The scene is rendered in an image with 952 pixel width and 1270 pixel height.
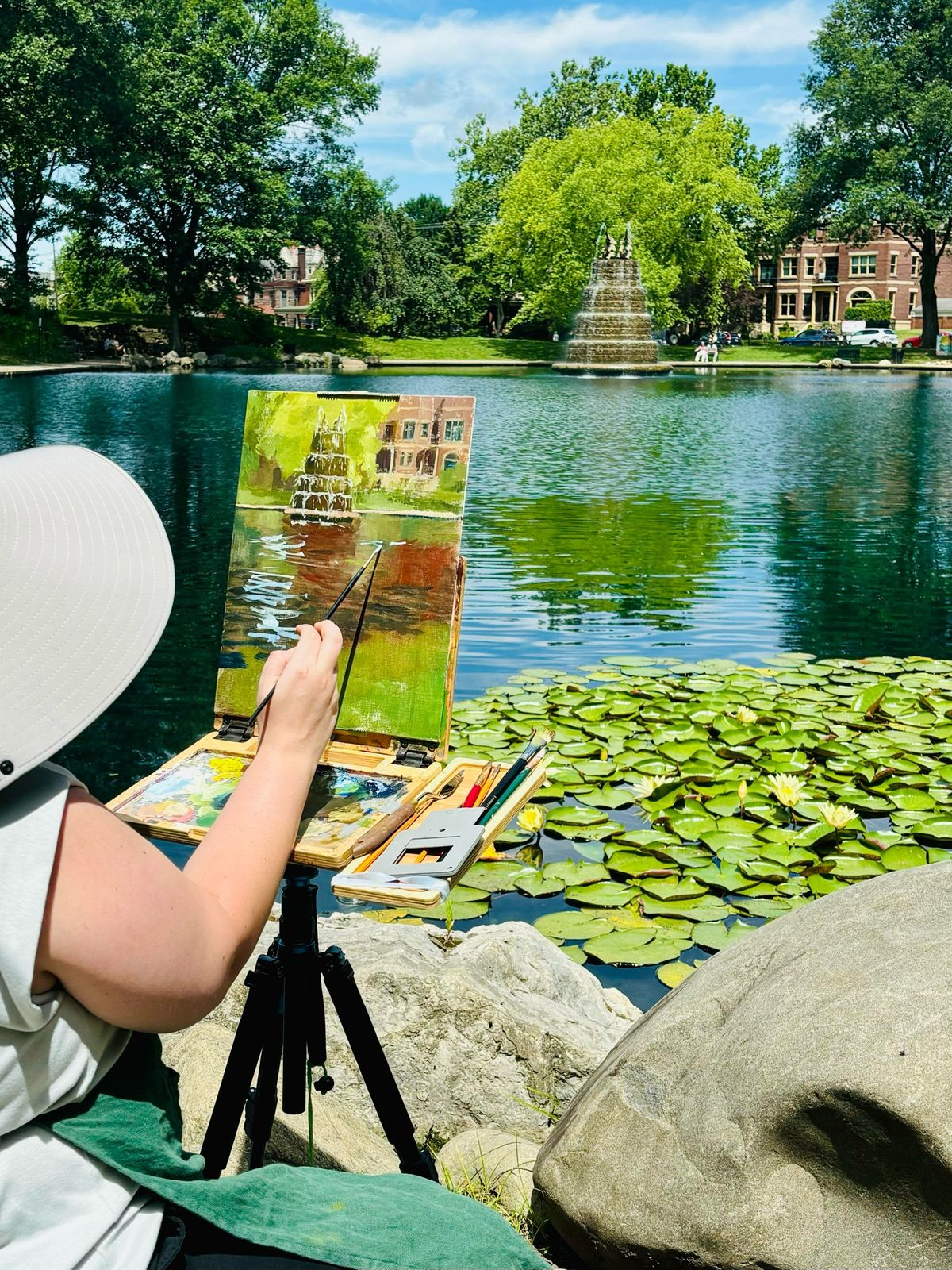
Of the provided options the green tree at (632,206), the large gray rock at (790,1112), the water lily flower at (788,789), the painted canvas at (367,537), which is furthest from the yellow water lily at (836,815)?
the green tree at (632,206)

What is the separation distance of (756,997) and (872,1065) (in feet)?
1.16

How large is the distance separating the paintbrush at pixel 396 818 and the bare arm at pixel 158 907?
3.77ft

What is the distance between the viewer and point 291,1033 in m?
2.09

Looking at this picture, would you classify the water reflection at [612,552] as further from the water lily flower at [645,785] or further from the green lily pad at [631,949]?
the green lily pad at [631,949]

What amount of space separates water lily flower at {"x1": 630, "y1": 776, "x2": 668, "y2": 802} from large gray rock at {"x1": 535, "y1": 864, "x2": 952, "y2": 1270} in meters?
2.29

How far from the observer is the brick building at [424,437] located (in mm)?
3174

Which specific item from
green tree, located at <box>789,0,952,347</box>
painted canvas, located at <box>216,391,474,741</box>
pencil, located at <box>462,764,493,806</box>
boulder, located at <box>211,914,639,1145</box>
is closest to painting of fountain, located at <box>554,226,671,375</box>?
green tree, located at <box>789,0,952,347</box>

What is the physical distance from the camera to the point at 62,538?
1.35 m

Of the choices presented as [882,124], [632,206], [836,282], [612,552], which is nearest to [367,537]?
[612,552]

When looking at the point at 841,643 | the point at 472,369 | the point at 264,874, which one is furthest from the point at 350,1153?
the point at 472,369

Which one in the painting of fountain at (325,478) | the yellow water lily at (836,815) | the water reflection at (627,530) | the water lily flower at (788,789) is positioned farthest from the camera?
the water reflection at (627,530)

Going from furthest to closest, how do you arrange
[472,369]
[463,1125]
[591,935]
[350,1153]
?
[472,369] → [591,935] → [463,1125] → [350,1153]

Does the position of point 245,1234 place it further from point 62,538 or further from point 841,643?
point 841,643

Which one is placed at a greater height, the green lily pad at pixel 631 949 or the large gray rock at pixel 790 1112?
the large gray rock at pixel 790 1112
